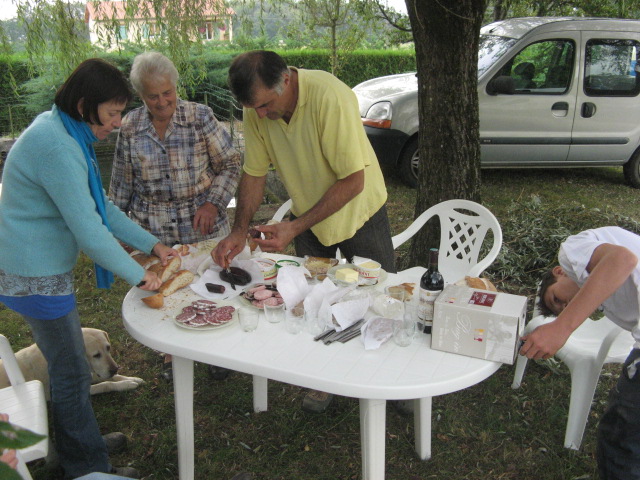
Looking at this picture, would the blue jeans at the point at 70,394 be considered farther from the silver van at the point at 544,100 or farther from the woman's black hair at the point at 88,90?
the silver van at the point at 544,100

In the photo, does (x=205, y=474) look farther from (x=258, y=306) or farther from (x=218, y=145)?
(x=218, y=145)

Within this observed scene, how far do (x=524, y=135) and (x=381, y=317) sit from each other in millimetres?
5402

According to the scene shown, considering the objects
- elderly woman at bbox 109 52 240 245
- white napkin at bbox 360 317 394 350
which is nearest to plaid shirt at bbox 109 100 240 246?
elderly woman at bbox 109 52 240 245

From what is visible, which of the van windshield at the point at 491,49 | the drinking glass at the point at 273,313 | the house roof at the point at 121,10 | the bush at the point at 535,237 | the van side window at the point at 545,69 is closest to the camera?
the drinking glass at the point at 273,313

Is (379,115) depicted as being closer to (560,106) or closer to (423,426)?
(560,106)

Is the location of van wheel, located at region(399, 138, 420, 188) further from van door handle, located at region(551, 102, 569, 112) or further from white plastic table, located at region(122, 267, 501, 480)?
white plastic table, located at region(122, 267, 501, 480)

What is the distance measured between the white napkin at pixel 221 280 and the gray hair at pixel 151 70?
95 cm

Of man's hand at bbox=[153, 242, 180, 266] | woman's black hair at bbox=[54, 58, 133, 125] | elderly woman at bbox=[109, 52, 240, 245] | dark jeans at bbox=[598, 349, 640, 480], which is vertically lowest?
dark jeans at bbox=[598, 349, 640, 480]

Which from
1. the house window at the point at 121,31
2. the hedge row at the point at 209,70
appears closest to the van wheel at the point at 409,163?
the hedge row at the point at 209,70

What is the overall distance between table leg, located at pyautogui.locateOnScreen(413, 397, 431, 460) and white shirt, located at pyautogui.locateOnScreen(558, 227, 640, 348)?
2.97 feet

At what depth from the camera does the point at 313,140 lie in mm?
2555

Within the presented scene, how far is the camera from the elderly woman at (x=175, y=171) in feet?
9.33

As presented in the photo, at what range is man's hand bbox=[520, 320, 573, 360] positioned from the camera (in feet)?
5.75

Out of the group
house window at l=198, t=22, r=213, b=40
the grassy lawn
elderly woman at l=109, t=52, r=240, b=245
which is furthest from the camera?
house window at l=198, t=22, r=213, b=40
